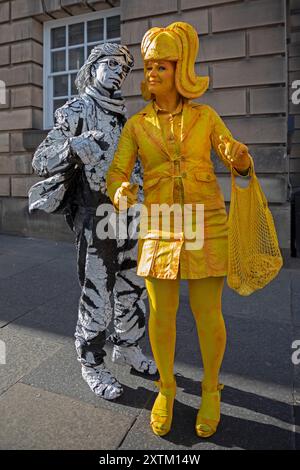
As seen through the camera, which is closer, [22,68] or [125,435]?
[125,435]

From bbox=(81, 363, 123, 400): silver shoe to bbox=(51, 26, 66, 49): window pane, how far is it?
7.37 meters

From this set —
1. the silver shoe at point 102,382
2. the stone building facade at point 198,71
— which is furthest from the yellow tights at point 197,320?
A: the stone building facade at point 198,71

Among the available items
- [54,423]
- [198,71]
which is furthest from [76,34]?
[54,423]

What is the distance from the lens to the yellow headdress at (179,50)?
2.02m

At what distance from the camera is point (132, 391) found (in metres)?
2.56

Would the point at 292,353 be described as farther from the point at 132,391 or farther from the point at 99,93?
the point at 99,93

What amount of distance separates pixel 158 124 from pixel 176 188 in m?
0.35

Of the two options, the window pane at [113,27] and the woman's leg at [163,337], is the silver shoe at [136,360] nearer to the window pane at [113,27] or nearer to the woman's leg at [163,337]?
the woman's leg at [163,337]

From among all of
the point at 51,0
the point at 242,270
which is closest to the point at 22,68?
the point at 51,0

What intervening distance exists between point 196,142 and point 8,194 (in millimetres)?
6916

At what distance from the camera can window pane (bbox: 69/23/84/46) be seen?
7901 mm

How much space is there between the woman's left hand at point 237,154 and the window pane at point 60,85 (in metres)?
7.00

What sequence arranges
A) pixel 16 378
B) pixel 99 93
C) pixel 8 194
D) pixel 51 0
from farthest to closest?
1. pixel 8 194
2. pixel 51 0
3. pixel 16 378
4. pixel 99 93

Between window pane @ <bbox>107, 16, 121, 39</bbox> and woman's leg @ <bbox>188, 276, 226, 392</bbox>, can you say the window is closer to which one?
window pane @ <bbox>107, 16, 121, 39</bbox>
